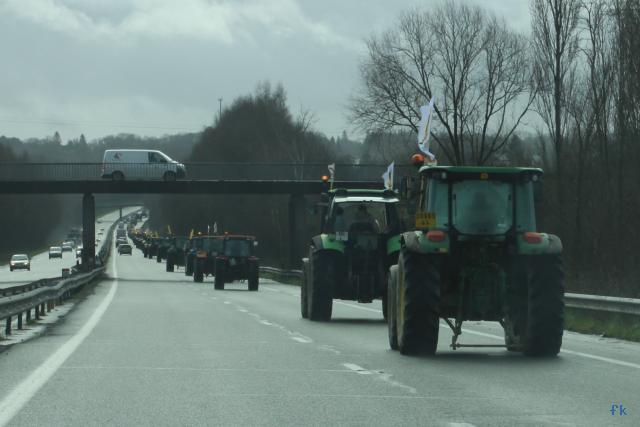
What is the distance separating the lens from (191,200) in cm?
15575

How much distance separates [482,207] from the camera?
52.6 feet

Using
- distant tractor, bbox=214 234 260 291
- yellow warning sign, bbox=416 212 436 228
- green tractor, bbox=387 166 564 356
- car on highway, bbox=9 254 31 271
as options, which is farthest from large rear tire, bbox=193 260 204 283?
yellow warning sign, bbox=416 212 436 228

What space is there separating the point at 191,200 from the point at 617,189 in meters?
103

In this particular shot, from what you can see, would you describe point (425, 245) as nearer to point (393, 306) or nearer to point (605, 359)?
point (393, 306)

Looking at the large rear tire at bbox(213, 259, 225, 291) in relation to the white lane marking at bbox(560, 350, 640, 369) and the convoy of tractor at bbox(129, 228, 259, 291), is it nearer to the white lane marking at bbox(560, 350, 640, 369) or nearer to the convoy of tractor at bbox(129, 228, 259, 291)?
the convoy of tractor at bbox(129, 228, 259, 291)

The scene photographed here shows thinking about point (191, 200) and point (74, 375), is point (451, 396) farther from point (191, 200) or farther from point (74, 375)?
point (191, 200)

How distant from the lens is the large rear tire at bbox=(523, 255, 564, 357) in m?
15.6

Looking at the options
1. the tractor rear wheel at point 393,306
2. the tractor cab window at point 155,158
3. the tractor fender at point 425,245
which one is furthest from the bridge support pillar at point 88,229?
the tractor fender at point 425,245

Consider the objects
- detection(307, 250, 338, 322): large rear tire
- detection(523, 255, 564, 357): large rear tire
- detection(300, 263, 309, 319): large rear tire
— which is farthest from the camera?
detection(300, 263, 309, 319): large rear tire

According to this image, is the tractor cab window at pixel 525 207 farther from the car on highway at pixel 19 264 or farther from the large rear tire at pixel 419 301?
the car on highway at pixel 19 264

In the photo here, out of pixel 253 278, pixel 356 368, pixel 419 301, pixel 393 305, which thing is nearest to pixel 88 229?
pixel 253 278

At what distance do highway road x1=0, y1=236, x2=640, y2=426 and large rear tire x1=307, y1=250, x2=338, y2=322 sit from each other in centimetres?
241

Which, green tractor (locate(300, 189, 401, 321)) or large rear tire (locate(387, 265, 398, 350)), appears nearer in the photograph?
large rear tire (locate(387, 265, 398, 350))

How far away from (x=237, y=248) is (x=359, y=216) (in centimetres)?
2622
